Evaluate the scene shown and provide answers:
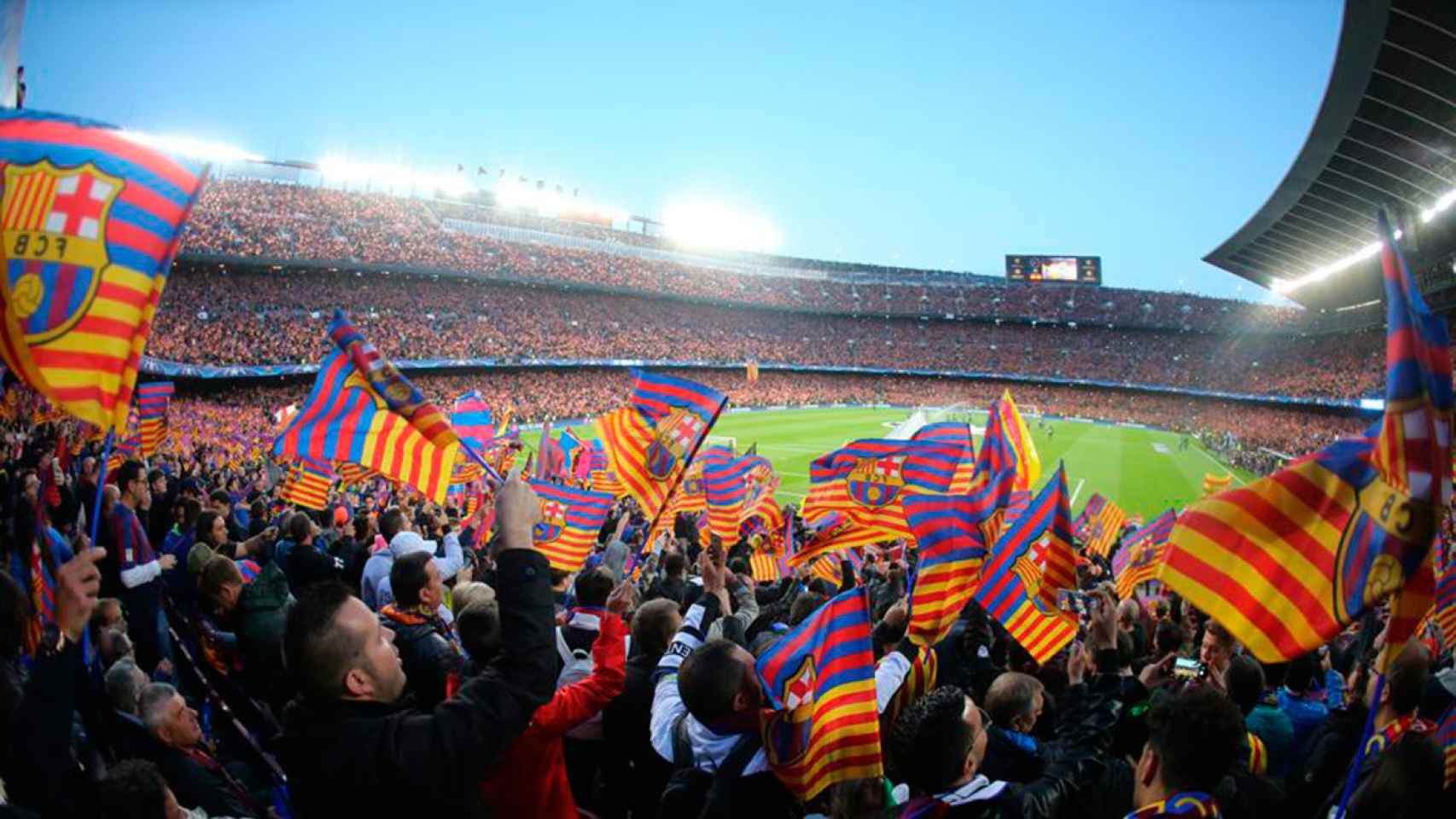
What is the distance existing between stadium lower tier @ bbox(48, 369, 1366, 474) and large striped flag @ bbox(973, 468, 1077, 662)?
14.6 metres

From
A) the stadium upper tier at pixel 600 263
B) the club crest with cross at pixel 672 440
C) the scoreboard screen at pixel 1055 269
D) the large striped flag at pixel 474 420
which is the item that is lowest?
the large striped flag at pixel 474 420

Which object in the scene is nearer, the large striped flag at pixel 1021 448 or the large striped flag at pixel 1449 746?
the large striped flag at pixel 1449 746

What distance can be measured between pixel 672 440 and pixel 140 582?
14.4 feet

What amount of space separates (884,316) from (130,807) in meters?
89.1

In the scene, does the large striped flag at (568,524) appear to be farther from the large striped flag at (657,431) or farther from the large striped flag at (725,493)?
the large striped flag at (725,493)

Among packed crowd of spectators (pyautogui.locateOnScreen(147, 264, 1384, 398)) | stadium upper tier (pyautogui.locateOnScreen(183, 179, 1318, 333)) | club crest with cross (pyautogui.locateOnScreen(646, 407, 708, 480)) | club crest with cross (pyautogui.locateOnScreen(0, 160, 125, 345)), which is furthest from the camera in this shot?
stadium upper tier (pyautogui.locateOnScreen(183, 179, 1318, 333))

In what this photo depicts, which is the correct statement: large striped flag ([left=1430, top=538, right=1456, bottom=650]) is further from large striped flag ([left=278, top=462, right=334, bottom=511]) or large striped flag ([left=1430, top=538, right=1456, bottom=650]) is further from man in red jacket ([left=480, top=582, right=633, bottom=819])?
large striped flag ([left=278, top=462, right=334, bottom=511])

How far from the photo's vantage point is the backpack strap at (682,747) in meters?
3.29

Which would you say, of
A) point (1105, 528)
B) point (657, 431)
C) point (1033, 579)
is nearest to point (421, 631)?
point (657, 431)

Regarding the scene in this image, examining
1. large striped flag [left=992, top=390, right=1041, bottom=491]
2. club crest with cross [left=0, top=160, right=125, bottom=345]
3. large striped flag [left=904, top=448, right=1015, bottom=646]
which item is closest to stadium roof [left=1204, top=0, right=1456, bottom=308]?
large striped flag [left=992, top=390, right=1041, bottom=491]

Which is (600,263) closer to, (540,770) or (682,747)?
(682,747)

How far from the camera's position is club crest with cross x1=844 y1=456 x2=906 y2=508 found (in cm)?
1104

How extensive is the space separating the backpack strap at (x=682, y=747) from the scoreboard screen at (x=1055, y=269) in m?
95.2

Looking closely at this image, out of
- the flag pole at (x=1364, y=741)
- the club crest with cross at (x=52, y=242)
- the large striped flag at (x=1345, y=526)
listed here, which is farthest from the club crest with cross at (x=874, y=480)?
the club crest with cross at (x=52, y=242)
